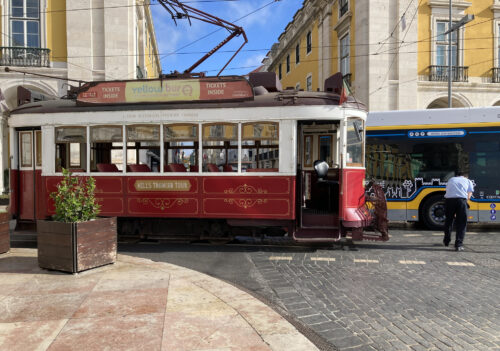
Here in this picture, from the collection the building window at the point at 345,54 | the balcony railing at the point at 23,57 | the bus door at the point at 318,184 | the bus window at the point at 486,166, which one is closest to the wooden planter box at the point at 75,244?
the bus door at the point at 318,184

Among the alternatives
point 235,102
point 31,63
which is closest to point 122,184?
point 235,102

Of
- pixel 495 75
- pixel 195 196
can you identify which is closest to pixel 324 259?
pixel 195 196

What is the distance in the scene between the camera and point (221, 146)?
295 inches

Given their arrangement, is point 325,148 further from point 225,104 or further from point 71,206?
point 71,206

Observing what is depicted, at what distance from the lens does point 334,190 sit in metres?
7.77

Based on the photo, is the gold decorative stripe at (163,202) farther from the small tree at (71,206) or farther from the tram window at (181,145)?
the small tree at (71,206)

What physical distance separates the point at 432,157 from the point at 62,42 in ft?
55.3

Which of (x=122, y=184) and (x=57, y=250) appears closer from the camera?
(x=57, y=250)

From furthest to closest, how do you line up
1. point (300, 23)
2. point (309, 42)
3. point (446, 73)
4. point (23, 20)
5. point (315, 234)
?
point (300, 23), point (309, 42), point (446, 73), point (23, 20), point (315, 234)

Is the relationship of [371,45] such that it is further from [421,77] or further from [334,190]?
[334,190]

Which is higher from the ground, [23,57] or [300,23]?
[300,23]

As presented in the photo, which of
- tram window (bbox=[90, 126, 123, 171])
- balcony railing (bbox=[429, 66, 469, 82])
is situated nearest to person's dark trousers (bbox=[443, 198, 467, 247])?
tram window (bbox=[90, 126, 123, 171])

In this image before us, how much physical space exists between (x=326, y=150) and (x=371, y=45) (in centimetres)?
1299

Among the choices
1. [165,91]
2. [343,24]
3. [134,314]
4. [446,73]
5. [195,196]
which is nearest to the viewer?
[134,314]
